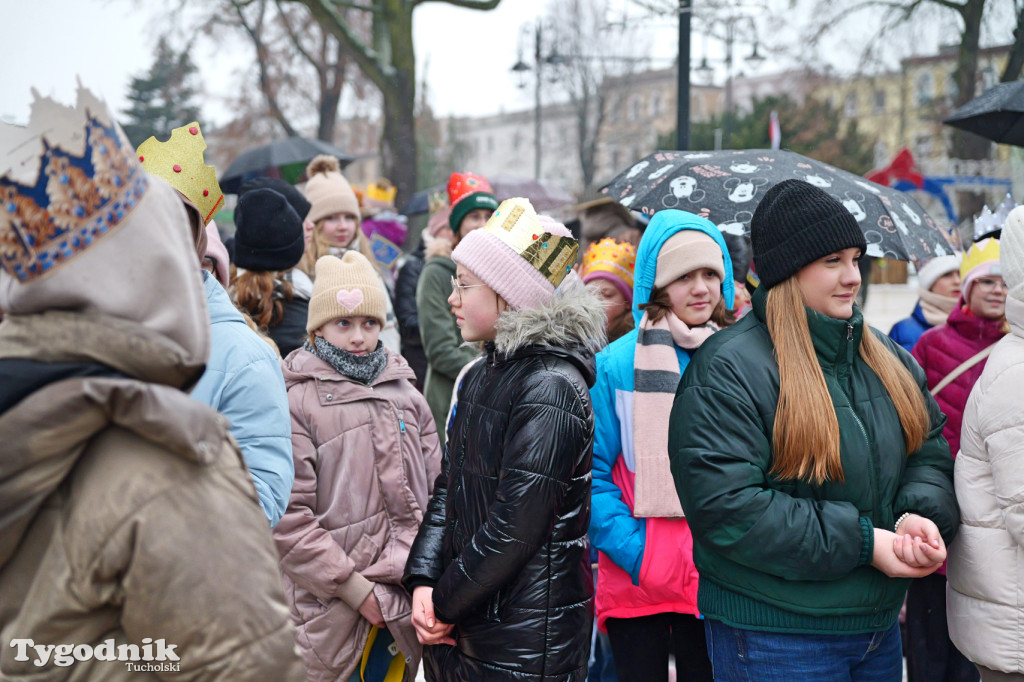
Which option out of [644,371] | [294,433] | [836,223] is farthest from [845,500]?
[294,433]

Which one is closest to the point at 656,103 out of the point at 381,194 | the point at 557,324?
the point at 381,194

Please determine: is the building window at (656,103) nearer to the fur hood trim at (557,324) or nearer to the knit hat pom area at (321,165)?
the knit hat pom area at (321,165)

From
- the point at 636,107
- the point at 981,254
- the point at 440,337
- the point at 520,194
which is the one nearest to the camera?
the point at 981,254

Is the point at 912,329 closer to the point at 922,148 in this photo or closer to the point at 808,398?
the point at 808,398

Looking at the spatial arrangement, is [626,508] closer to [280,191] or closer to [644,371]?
[644,371]

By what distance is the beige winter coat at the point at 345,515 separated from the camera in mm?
3615

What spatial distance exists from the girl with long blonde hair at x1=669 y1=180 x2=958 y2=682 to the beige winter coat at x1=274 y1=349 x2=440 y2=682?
1.26m

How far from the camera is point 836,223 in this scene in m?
2.95

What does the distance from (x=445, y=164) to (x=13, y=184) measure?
68809 mm

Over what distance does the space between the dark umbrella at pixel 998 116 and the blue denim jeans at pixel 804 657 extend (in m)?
4.29

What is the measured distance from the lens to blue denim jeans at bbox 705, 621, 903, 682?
2.81m

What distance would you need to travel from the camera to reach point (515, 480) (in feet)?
9.32

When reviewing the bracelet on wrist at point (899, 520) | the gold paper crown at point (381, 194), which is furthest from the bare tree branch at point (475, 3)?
the bracelet on wrist at point (899, 520)

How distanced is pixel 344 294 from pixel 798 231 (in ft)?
6.40
